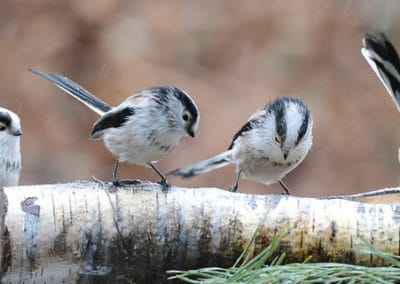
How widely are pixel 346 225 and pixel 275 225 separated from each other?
24cm

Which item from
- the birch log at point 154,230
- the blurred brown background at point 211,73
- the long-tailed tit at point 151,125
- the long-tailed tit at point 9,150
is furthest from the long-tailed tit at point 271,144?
the blurred brown background at point 211,73

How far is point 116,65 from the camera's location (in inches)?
321

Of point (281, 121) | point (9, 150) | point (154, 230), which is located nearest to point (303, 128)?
point (281, 121)

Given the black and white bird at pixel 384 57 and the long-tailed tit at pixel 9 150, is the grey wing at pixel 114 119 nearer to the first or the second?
the long-tailed tit at pixel 9 150

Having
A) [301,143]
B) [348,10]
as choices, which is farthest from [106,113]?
[348,10]

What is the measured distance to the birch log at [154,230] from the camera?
300 centimetres

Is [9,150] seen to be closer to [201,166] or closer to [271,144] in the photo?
[201,166]

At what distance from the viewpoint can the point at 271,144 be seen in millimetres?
4086

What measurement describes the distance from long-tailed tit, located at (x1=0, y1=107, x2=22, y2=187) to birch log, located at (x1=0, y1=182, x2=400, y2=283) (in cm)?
95

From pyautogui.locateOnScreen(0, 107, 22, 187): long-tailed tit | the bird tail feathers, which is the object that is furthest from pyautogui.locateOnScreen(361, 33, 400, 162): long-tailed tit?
pyautogui.locateOnScreen(0, 107, 22, 187): long-tailed tit

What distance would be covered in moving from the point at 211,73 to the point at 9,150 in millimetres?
4250

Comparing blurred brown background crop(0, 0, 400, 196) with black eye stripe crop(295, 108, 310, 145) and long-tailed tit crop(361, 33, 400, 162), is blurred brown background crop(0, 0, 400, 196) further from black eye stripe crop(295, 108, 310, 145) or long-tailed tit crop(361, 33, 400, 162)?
black eye stripe crop(295, 108, 310, 145)

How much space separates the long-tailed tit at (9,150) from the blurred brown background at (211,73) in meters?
3.38

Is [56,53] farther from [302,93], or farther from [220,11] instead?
[302,93]
